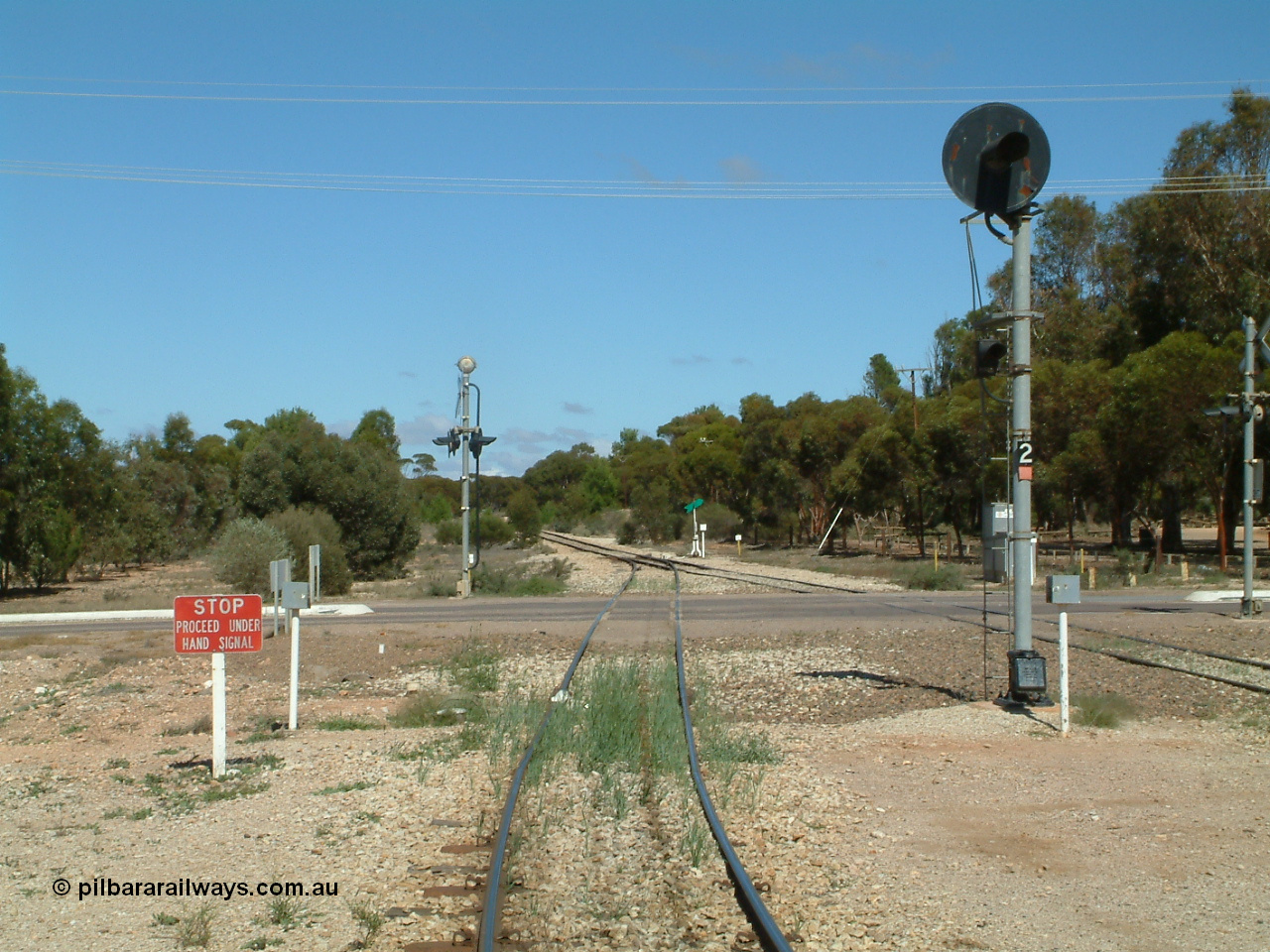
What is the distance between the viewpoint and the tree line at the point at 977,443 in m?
44.3

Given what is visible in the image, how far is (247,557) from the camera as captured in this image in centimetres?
3369

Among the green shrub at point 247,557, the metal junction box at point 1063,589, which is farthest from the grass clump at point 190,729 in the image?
the green shrub at point 247,557

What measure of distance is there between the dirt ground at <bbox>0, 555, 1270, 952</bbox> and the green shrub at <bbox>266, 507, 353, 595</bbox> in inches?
897

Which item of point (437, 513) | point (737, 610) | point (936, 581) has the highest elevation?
point (437, 513)

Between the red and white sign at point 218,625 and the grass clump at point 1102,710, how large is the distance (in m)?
8.45

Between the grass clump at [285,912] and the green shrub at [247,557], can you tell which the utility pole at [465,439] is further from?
the grass clump at [285,912]

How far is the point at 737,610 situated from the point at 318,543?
16.8m

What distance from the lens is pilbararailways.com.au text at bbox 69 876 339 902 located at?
6.89 m

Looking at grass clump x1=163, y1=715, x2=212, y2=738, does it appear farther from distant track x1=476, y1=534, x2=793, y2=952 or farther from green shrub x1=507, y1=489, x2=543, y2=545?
green shrub x1=507, y1=489, x2=543, y2=545

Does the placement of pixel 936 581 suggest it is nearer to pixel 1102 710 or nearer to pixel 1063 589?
pixel 1102 710

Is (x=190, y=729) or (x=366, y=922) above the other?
(x=366, y=922)

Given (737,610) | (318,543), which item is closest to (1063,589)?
(737,610)

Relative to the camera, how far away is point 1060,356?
65938 millimetres

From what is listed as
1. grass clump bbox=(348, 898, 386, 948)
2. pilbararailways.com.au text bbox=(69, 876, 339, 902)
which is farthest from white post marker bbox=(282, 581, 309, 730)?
grass clump bbox=(348, 898, 386, 948)
